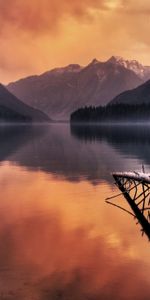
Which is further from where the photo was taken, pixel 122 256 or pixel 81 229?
pixel 81 229

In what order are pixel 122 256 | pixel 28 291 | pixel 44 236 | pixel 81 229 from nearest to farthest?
pixel 28 291 → pixel 122 256 → pixel 44 236 → pixel 81 229

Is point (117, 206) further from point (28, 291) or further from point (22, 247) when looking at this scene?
point (28, 291)

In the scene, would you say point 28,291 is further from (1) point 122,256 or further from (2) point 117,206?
(2) point 117,206

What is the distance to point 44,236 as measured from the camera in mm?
27031

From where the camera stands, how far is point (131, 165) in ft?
227

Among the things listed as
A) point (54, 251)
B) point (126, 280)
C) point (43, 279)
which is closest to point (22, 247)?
point (54, 251)

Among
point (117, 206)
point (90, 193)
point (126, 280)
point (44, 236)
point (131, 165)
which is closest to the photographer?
point (126, 280)

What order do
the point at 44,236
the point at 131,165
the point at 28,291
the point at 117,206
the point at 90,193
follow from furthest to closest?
the point at 131,165 → the point at 90,193 → the point at 117,206 → the point at 44,236 → the point at 28,291

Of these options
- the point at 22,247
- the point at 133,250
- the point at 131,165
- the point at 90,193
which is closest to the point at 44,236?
the point at 22,247

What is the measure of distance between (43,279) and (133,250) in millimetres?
6109

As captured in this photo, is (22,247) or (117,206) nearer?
(22,247)

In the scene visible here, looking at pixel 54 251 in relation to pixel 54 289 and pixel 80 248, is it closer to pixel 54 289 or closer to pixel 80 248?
pixel 80 248

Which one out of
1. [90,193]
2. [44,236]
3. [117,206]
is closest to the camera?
[44,236]

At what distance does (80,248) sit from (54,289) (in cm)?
582
